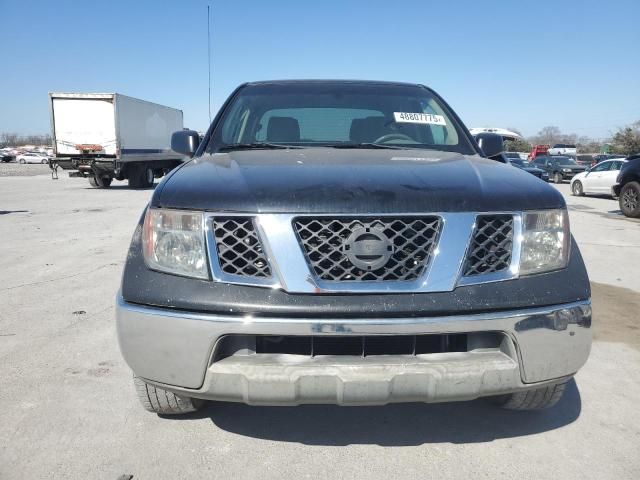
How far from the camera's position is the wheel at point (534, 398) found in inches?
89.9

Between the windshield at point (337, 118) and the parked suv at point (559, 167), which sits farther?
the parked suv at point (559, 167)

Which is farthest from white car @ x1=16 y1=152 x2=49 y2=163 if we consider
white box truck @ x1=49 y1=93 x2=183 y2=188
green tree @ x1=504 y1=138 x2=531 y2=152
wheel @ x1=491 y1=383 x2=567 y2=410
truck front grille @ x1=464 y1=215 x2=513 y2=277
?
truck front grille @ x1=464 y1=215 x2=513 y2=277

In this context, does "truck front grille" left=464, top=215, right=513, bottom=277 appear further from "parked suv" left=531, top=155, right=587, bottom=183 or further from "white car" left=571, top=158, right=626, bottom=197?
"parked suv" left=531, top=155, right=587, bottom=183

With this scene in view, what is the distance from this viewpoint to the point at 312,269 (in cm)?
182

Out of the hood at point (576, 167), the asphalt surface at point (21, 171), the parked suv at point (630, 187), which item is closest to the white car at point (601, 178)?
the parked suv at point (630, 187)

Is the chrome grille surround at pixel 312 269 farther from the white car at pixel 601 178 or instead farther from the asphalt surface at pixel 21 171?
the asphalt surface at pixel 21 171

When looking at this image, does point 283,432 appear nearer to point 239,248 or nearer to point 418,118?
point 239,248

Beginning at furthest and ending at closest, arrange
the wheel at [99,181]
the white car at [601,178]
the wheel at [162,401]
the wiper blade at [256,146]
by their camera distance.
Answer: the wheel at [99,181] → the white car at [601,178] → the wiper blade at [256,146] → the wheel at [162,401]

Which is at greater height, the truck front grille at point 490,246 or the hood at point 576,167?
the truck front grille at point 490,246

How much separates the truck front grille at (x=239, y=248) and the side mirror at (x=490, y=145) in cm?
185

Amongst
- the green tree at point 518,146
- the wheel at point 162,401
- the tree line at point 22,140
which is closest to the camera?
the wheel at point 162,401

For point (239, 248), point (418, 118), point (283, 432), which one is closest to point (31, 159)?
point (418, 118)

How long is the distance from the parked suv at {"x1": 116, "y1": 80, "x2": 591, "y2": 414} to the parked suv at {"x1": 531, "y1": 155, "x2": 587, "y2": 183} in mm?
25934

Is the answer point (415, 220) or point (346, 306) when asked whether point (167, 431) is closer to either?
point (346, 306)
